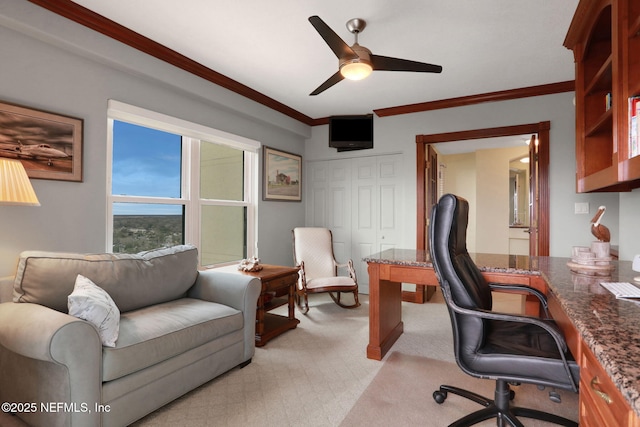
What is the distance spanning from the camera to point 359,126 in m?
4.64

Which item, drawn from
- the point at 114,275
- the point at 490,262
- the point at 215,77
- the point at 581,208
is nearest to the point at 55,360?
the point at 114,275

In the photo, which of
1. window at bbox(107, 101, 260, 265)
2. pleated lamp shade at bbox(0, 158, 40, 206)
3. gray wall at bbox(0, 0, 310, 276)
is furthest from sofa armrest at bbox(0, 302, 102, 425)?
window at bbox(107, 101, 260, 265)

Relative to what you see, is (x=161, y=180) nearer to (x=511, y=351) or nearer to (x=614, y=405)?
(x=511, y=351)

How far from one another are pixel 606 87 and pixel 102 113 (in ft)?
11.6

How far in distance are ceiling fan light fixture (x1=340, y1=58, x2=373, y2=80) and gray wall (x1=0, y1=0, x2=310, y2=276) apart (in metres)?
1.66

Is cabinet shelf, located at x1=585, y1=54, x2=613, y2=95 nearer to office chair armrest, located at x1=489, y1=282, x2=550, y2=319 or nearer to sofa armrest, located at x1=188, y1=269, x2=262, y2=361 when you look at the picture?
office chair armrest, located at x1=489, y1=282, x2=550, y2=319

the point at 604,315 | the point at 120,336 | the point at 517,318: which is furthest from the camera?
the point at 120,336

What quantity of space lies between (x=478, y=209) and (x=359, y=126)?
281 cm

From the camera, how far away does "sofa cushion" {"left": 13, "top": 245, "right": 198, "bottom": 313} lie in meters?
1.82

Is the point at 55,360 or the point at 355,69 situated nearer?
the point at 55,360

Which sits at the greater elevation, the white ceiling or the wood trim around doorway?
the white ceiling

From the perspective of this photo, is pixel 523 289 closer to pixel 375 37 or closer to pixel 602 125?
pixel 602 125

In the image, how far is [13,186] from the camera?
67.9 inches

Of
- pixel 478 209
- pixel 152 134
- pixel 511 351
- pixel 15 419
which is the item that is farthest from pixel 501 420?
pixel 478 209
